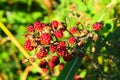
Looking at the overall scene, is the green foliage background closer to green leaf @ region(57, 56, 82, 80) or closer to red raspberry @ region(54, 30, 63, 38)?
green leaf @ region(57, 56, 82, 80)

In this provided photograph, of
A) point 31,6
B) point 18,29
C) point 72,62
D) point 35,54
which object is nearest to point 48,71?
point 72,62

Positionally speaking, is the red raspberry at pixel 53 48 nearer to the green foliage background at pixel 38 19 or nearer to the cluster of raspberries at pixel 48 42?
the cluster of raspberries at pixel 48 42

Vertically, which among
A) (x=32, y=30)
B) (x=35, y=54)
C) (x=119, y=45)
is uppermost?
(x=32, y=30)

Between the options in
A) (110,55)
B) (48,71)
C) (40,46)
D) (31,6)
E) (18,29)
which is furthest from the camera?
(31,6)

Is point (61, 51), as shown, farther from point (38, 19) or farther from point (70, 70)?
point (38, 19)

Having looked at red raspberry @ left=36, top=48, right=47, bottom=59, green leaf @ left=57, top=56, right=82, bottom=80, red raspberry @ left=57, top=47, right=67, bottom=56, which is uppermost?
red raspberry @ left=36, top=48, right=47, bottom=59

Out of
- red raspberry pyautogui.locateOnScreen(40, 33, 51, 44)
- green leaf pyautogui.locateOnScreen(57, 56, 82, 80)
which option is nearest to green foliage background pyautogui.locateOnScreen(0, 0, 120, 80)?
green leaf pyautogui.locateOnScreen(57, 56, 82, 80)

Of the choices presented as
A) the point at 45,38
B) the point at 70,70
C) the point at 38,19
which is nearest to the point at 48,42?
the point at 45,38

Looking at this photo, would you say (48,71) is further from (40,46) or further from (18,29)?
(18,29)
